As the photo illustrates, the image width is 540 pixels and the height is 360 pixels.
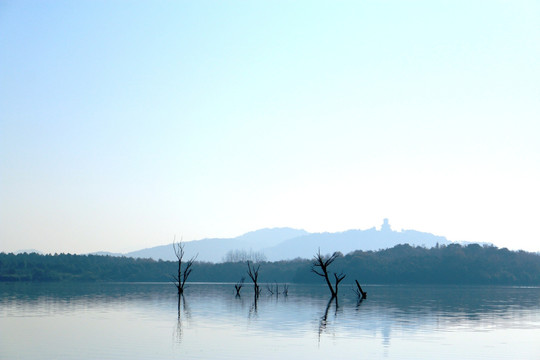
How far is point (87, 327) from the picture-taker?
3591 cm

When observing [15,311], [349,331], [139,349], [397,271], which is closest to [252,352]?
[139,349]

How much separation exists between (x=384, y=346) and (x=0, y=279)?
172993mm

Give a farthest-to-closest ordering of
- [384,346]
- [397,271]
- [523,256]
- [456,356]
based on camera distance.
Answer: [523,256]
[397,271]
[384,346]
[456,356]

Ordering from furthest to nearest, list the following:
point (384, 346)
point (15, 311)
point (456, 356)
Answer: point (15, 311)
point (384, 346)
point (456, 356)

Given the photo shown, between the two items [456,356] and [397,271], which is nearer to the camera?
[456,356]

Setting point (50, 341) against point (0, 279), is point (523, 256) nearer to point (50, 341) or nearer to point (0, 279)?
point (0, 279)

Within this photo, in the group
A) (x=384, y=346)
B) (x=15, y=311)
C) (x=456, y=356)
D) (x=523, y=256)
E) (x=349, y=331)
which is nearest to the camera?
(x=456, y=356)

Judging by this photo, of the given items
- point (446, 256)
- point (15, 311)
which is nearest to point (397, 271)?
point (446, 256)

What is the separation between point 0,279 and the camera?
595 feet

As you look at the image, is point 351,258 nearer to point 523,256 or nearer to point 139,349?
point 523,256

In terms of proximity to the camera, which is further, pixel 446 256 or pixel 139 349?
pixel 446 256

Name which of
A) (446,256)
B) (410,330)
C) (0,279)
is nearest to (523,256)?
(446,256)

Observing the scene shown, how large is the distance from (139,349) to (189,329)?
8627 millimetres

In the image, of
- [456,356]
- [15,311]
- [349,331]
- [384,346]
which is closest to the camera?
[456,356]
